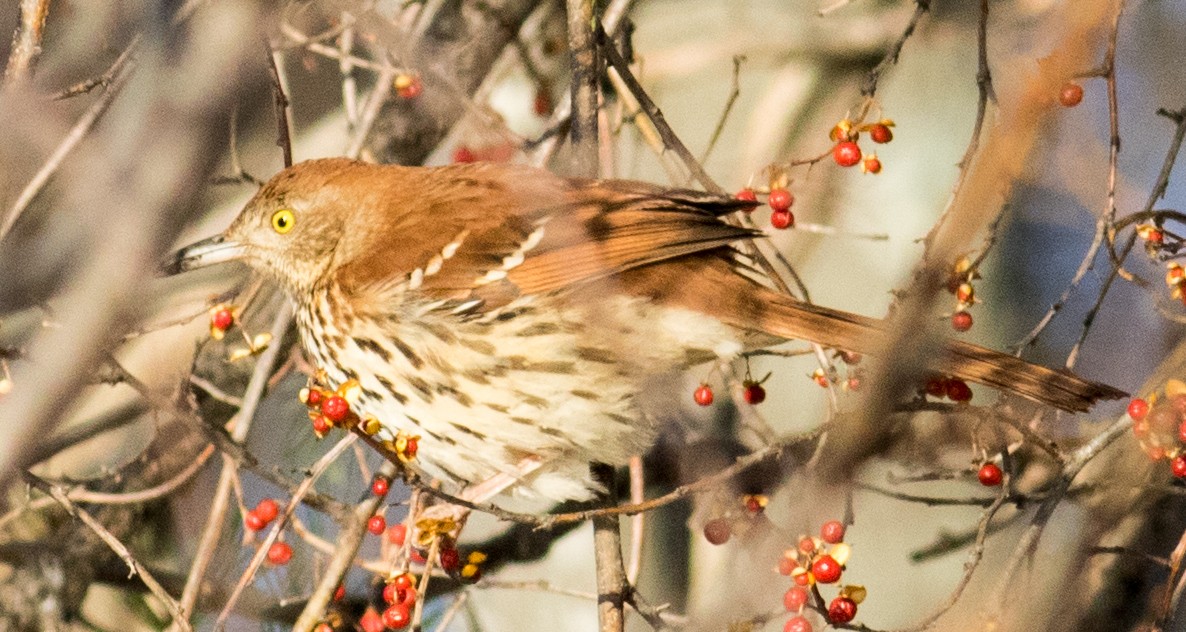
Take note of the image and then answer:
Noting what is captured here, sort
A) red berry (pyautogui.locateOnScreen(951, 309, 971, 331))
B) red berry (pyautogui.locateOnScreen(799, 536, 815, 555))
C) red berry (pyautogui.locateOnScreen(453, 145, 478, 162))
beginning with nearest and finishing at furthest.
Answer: red berry (pyautogui.locateOnScreen(799, 536, 815, 555)), red berry (pyautogui.locateOnScreen(951, 309, 971, 331)), red berry (pyautogui.locateOnScreen(453, 145, 478, 162))

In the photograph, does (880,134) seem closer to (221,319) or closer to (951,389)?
(951,389)

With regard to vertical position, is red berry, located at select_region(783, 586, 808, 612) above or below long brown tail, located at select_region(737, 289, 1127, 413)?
below

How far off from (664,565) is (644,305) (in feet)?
3.25

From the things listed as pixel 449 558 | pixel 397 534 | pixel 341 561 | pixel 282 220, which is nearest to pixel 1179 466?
pixel 449 558

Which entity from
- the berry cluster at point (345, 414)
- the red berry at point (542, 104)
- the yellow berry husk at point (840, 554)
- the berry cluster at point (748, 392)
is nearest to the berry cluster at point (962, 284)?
the berry cluster at point (748, 392)

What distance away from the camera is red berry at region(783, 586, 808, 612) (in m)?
2.37

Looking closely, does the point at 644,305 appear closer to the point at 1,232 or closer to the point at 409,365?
the point at 409,365

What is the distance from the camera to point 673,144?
2.76 metres

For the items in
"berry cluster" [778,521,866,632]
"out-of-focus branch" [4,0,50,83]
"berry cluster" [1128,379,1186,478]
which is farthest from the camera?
"berry cluster" [1128,379,1186,478]

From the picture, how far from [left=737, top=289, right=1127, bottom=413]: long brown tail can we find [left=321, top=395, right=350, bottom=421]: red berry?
0.86m

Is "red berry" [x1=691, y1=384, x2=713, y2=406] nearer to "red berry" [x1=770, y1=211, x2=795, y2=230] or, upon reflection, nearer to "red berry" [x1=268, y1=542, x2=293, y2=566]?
"red berry" [x1=770, y1=211, x2=795, y2=230]

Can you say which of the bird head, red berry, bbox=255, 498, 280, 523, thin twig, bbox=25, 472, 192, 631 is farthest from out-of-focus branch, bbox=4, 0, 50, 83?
red berry, bbox=255, 498, 280, 523

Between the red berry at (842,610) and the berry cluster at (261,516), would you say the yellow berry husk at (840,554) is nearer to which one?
the red berry at (842,610)

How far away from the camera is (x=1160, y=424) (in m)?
2.37
